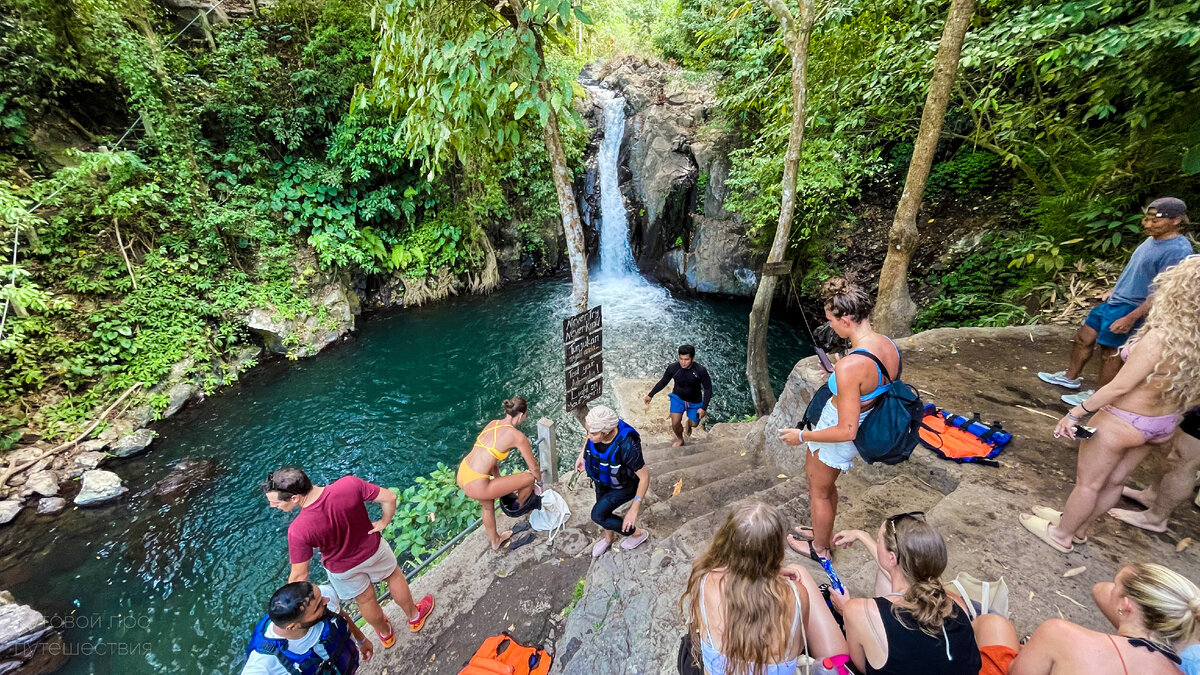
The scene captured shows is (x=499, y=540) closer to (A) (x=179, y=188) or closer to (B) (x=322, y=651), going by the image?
(B) (x=322, y=651)

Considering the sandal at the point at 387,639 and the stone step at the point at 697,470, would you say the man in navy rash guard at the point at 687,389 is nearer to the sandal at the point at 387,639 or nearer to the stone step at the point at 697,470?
the stone step at the point at 697,470

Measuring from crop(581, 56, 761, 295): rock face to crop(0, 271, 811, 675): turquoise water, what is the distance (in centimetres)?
93

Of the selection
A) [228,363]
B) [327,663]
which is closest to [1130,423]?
[327,663]

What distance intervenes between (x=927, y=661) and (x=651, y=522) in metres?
2.33

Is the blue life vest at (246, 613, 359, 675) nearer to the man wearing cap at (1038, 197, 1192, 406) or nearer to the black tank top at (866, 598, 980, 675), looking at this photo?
the black tank top at (866, 598, 980, 675)

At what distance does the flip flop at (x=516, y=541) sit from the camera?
3847 millimetres

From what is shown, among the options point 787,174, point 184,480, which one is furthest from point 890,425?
point 184,480

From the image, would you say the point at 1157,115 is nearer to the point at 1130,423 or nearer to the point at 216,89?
the point at 1130,423

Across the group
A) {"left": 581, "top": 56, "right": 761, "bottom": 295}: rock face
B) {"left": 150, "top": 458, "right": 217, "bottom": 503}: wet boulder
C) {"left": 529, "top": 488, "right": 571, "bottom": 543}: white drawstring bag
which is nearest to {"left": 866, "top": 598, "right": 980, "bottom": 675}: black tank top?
{"left": 529, "top": 488, "right": 571, "bottom": 543}: white drawstring bag

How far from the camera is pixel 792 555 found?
9.21 ft

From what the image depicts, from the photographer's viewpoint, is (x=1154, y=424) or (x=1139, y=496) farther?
(x=1139, y=496)

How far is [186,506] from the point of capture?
20.2 ft

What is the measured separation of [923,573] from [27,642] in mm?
7906

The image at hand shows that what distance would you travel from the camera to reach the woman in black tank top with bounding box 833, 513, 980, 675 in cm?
152
